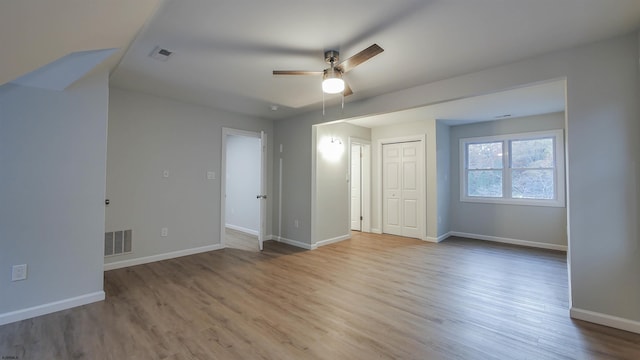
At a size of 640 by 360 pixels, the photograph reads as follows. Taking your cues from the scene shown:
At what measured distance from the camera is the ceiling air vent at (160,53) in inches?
98.4

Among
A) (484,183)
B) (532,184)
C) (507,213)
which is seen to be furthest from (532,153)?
(507,213)

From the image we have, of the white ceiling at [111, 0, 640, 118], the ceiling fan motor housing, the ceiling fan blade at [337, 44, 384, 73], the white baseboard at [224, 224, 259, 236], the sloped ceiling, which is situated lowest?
the white baseboard at [224, 224, 259, 236]

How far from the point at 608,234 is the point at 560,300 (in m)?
0.89

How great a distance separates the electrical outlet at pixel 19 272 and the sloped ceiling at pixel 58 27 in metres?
1.60

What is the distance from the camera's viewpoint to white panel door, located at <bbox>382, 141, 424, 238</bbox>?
18.9 feet

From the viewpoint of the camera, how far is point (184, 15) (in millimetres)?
1975

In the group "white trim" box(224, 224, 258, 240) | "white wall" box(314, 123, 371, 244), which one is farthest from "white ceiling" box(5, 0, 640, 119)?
A: "white trim" box(224, 224, 258, 240)

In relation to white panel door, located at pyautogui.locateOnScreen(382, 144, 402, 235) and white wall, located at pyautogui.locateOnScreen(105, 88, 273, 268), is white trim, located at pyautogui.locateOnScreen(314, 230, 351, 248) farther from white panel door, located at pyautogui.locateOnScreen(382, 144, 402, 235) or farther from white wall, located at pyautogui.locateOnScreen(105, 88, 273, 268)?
white wall, located at pyautogui.locateOnScreen(105, 88, 273, 268)

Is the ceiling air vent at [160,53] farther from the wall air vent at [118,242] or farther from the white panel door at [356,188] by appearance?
the white panel door at [356,188]

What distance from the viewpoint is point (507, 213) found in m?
5.36

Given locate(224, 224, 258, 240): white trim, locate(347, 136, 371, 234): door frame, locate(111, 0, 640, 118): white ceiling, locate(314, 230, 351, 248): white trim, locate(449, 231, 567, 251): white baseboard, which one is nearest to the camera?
locate(111, 0, 640, 118): white ceiling

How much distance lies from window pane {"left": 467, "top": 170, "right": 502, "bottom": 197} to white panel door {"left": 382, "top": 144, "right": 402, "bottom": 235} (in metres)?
1.46

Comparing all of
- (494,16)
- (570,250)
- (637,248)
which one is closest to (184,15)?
(494,16)

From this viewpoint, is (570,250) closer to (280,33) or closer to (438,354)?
(438,354)
